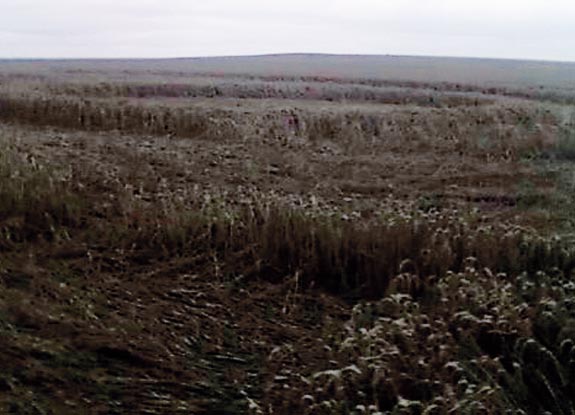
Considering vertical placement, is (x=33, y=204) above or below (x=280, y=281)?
above

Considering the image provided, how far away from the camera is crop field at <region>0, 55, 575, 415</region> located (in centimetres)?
393

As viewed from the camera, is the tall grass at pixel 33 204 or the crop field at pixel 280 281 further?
the tall grass at pixel 33 204

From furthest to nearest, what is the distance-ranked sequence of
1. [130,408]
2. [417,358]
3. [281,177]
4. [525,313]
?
[281,177]
[525,313]
[417,358]
[130,408]

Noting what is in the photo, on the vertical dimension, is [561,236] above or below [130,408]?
above

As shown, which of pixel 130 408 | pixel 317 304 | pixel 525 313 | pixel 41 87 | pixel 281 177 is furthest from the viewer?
pixel 41 87

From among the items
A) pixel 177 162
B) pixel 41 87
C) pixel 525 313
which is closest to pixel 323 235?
pixel 525 313

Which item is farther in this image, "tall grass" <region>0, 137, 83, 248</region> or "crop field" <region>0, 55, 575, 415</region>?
"tall grass" <region>0, 137, 83, 248</region>

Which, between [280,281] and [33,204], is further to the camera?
[33,204]

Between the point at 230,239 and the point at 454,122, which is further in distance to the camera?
the point at 454,122

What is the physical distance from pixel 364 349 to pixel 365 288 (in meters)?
1.32

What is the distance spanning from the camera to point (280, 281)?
220 inches

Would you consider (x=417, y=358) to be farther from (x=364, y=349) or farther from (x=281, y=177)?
(x=281, y=177)

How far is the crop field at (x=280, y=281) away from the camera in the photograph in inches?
155

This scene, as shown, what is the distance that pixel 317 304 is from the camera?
5.25 m
